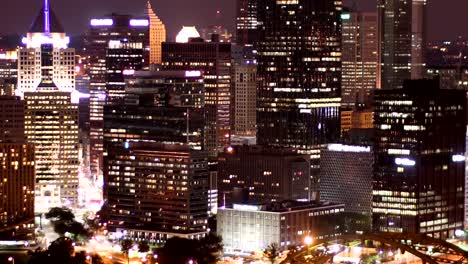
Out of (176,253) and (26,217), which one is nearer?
(176,253)

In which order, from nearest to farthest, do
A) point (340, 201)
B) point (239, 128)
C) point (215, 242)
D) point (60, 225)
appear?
point (215, 242) < point (60, 225) < point (340, 201) < point (239, 128)

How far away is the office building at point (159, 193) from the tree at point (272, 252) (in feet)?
17.9

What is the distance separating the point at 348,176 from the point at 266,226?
40.1ft

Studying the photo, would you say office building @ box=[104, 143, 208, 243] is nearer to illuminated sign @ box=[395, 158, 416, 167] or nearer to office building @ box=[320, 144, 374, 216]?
office building @ box=[320, 144, 374, 216]

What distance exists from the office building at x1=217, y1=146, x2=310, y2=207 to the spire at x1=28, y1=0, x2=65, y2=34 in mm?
18486

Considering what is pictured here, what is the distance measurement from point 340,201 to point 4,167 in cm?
1720

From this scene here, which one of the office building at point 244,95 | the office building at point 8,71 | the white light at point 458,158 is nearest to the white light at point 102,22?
the office building at point 8,71

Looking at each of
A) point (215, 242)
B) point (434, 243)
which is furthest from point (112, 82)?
point (434, 243)

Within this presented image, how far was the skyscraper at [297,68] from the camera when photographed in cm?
9206

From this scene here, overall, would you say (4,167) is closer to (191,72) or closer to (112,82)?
(191,72)

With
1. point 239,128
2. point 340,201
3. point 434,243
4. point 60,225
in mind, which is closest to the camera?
point 434,243

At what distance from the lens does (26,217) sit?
73125 mm

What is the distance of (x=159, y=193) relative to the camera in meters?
74.2

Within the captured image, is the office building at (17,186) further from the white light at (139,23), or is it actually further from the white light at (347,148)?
the white light at (139,23)
